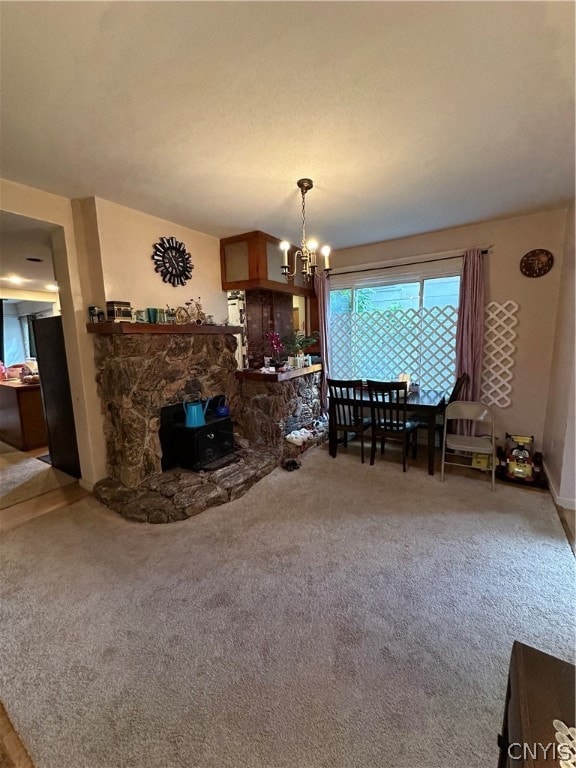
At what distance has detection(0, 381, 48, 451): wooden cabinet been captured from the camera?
150 inches

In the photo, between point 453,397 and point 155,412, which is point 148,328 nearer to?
point 155,412

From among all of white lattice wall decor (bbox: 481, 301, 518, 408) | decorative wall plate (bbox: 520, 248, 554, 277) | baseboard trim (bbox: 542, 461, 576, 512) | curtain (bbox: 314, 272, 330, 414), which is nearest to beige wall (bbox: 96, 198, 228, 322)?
A: curtain (bbox: 314, 272, 330, 414)

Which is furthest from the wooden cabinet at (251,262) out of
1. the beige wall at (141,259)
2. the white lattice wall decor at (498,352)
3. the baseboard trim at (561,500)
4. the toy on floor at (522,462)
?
the baseboard trim at (561,500)

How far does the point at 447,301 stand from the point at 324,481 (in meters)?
2.43

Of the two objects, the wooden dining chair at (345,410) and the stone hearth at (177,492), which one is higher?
the wooden dining chair at (345,410)

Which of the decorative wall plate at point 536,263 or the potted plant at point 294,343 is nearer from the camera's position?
the decorative wall plate at point 536,263

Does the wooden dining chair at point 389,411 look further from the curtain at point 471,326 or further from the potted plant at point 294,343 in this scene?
the potted plant at point 294,343

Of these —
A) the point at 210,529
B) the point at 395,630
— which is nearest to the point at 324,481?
the point at 210,529

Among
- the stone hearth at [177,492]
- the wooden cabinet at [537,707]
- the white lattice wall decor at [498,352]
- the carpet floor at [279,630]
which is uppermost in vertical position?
the white lattice wall decor at [498,352]

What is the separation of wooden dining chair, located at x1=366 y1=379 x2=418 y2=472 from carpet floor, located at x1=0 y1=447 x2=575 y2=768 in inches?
30.5

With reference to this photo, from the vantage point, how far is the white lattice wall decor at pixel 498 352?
312 cm

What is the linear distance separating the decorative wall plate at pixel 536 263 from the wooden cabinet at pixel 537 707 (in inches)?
130

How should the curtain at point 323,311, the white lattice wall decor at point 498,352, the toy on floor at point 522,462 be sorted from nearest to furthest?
the toy on floor at point 522,462 < the white lattice wall decor at point 498,352 < the curtain at point 323,311

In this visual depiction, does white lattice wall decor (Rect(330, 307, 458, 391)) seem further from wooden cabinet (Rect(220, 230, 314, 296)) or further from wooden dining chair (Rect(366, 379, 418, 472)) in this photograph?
wooden cabinet (Rect(220, 230, 314, 296))
